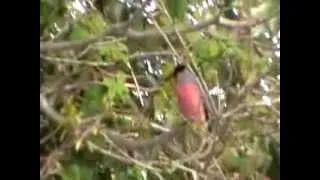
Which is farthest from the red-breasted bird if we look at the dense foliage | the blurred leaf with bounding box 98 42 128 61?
the blurred leaf with bounding box 98 42 128 61

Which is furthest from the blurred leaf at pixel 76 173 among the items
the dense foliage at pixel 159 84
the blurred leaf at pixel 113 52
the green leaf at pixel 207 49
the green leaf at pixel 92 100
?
the green leaf at pixel 207 49

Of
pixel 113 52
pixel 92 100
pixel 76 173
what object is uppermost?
pixel 113 52

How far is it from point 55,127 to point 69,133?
1.3 inches

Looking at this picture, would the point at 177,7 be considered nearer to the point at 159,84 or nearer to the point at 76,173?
the point at 159,84

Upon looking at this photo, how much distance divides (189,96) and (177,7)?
200 millimetres

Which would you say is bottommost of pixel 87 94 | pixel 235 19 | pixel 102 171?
pixel 102 171

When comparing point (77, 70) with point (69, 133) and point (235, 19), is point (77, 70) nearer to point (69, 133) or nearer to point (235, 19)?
point (69, 133)

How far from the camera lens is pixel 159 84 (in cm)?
120

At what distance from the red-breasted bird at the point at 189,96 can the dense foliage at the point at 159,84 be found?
0.02m

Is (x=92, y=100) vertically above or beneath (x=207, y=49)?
beneath

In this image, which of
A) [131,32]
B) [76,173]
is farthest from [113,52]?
[76,173]

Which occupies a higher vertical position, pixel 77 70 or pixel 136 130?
pixel 77 70
